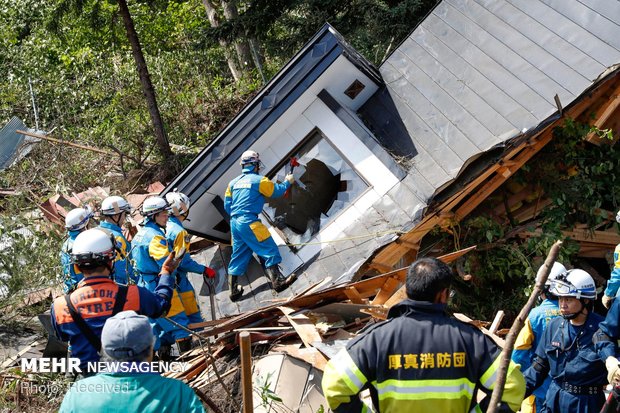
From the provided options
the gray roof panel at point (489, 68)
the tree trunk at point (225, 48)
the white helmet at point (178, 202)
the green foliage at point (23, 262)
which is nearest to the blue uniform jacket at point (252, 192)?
the white helmet at point (178, 202)

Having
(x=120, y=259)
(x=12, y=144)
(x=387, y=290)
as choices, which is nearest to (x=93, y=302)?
(x=120, y=259)

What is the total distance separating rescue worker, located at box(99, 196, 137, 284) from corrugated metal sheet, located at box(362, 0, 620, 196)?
3140 mm

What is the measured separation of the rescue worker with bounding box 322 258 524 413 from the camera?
359cm

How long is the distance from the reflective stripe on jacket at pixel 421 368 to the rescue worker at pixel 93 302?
1.70 metres

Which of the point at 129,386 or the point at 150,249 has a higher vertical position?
the point at 150,249

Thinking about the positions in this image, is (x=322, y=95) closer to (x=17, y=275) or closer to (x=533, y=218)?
(x=533, y=218)

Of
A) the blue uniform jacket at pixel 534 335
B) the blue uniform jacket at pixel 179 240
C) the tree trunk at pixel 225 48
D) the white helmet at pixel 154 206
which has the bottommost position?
the blue uniform jacket at pixel 534 335

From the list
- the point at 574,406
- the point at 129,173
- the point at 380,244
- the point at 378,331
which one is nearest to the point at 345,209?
the point at 380,244

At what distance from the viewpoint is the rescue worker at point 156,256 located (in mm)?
7594

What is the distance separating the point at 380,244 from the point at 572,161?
2418 mm

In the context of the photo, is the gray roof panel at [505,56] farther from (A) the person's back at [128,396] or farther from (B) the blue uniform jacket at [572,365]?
(A) the person's back at [128,396]

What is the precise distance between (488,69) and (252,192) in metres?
3.16

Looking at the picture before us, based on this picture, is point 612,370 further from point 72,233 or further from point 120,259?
point 72,233

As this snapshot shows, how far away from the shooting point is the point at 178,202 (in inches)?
313
